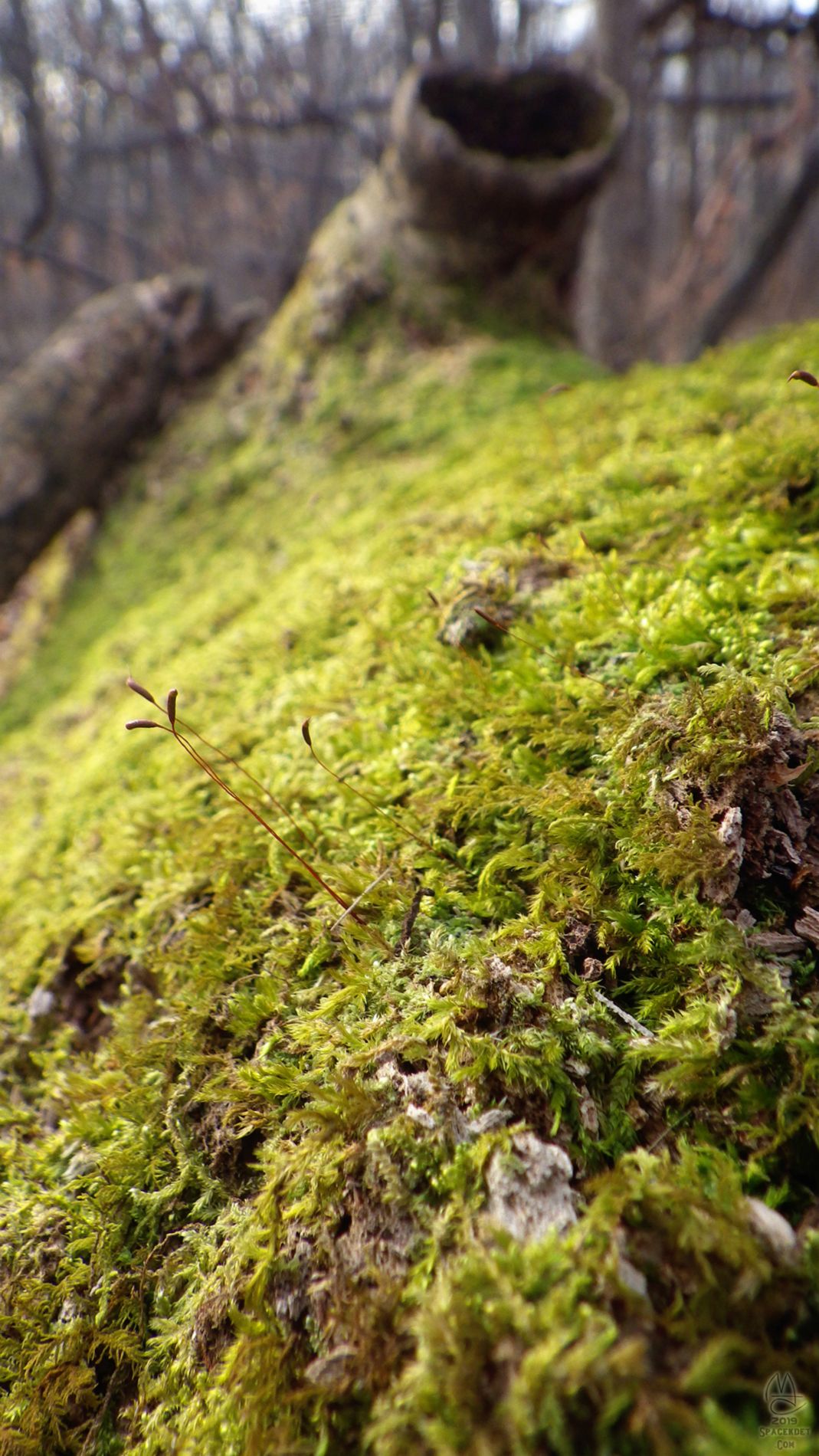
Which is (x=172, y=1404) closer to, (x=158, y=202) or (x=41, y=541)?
(x=41, y=541)

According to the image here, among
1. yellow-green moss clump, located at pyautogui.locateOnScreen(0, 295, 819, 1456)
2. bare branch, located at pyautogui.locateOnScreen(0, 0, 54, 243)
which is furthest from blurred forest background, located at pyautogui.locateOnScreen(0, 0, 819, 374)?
yellow-green moss clump, located at pyautogui.locateOnScreen(0, 295, 819, 1456)

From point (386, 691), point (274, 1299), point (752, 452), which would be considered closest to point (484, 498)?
point (752, 452)

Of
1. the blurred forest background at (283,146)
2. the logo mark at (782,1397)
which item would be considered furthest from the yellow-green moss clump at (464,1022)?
the blurred forest background at (283,146)

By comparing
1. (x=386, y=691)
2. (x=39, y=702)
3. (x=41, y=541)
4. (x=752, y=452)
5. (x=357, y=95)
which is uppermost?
(x=357, y=95)

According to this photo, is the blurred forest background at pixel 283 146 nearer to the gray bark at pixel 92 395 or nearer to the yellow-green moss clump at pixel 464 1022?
the gray bark at pixel 92 395

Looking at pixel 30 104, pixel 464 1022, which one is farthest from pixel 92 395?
pixel 464 1022
